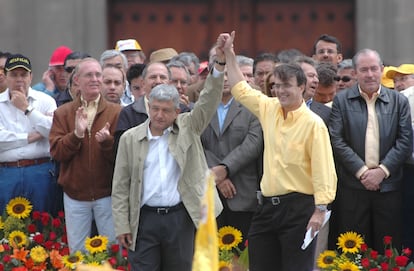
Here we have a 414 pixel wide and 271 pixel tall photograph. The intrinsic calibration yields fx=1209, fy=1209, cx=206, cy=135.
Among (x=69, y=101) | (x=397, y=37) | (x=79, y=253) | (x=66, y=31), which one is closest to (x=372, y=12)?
(x=397, y=37)

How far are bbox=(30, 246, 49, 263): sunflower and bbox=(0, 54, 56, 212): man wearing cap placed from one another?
69cm

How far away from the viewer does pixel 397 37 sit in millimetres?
14188

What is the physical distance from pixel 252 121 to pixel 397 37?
480 cm

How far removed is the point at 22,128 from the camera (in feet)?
34.2

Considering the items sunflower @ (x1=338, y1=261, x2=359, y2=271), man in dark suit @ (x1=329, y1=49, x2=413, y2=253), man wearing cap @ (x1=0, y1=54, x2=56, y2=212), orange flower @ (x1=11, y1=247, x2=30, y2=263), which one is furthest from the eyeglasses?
sunflower @ (x1=338, y1=261, x2=359, y2=271)

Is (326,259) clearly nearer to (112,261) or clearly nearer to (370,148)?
(370,148)

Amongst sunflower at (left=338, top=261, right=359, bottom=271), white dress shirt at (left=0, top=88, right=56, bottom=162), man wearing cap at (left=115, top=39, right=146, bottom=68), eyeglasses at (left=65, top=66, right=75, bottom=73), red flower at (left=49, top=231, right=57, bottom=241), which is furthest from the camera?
man wearing cap at (left=115, top=39, right=146, bottom=68)

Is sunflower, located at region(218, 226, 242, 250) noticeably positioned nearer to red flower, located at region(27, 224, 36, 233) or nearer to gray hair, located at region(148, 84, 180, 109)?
gray hair, located at region(148, 84, 180, 109)

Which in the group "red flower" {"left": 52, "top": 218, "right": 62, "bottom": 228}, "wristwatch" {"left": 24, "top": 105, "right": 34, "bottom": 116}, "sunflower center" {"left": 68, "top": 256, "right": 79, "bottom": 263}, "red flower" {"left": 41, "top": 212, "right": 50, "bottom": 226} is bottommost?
"sunflower center" {"left": 68, "top": 256, "right": 79, "bottom": 263}

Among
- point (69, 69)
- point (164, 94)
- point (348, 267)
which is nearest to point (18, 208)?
point (69, 69)

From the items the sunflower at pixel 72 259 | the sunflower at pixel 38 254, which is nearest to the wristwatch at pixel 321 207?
the sunflower at pixel 72 259

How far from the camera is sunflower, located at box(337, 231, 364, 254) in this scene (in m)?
9.67

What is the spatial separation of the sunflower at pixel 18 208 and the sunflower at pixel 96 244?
91 cm

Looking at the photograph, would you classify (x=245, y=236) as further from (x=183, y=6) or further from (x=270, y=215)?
(x=183, y=6)
